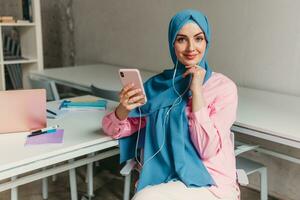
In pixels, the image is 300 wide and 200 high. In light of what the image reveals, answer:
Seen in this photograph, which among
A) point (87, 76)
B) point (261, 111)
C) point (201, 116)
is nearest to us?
point (201, 116)

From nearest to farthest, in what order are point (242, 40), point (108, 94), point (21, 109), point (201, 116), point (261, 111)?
point (201, 116), point (21, 109), point (261, 111), point (108, 94), point (242, 40)

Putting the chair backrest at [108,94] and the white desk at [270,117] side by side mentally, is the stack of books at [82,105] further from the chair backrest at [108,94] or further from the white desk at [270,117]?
the white desk at [270,117]

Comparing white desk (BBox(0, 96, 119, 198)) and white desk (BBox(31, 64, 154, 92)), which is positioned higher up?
white desk (BBox(31, 64, 154, 92))

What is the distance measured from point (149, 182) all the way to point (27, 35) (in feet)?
8.55

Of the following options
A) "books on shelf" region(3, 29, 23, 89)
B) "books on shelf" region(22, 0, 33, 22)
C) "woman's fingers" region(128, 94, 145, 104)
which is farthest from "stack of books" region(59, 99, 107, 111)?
"books on shelf" region(3, 29, 23, 89)

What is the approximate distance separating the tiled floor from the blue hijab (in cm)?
109

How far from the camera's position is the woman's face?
4.58 ft

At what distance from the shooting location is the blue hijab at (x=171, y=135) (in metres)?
1.39

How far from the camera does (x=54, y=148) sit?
4.53 feet

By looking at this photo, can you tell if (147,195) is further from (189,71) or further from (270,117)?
(270,117)

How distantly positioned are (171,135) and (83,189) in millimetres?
1397

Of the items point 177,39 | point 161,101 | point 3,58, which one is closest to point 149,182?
point 161,101

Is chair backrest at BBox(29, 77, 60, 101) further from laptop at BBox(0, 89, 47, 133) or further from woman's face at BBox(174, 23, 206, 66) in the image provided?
woman's face at BBox(174, 23, 206, 66)

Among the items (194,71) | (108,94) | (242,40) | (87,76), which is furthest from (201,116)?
(87,76)
